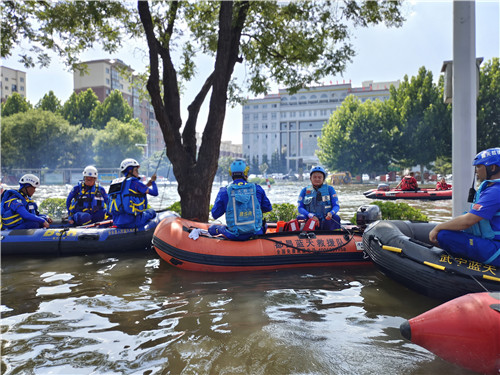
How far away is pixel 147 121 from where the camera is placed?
314 ft

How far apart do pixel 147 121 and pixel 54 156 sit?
52.4 metres

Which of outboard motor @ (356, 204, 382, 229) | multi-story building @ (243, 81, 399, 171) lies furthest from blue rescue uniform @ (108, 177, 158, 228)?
multi-story building @ (243, 81, 399, 171)

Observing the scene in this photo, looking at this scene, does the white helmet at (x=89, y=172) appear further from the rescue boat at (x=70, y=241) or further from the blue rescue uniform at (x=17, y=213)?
the rescue boat at (x=70, y=241)

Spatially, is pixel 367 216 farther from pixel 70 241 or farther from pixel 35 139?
pixel 35 139

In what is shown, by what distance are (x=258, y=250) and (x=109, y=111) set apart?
50.5m

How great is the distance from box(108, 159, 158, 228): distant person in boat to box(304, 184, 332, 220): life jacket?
2.96 metres

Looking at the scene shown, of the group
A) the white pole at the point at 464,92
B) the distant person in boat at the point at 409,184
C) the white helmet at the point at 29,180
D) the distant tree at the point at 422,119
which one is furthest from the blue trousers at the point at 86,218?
the distant tree at the point at 422,119

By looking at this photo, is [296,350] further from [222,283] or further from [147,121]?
[147,121]

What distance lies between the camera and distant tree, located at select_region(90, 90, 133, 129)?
5000 cm

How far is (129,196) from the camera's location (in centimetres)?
710

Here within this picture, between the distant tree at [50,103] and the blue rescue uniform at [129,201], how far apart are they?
49040mm

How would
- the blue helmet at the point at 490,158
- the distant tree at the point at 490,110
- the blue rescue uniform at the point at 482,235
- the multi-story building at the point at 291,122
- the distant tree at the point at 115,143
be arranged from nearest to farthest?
the blue rescue uniform at the point at 482,235 < the blue helmet at the point at 490,158 < the distant tree at the point at 490,110 < the distant tree at the point at 115,143 < the multi-story building at the point at 291,122

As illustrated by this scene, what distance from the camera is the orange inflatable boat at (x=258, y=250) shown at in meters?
5.62

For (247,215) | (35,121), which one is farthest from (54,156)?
(247,215)
